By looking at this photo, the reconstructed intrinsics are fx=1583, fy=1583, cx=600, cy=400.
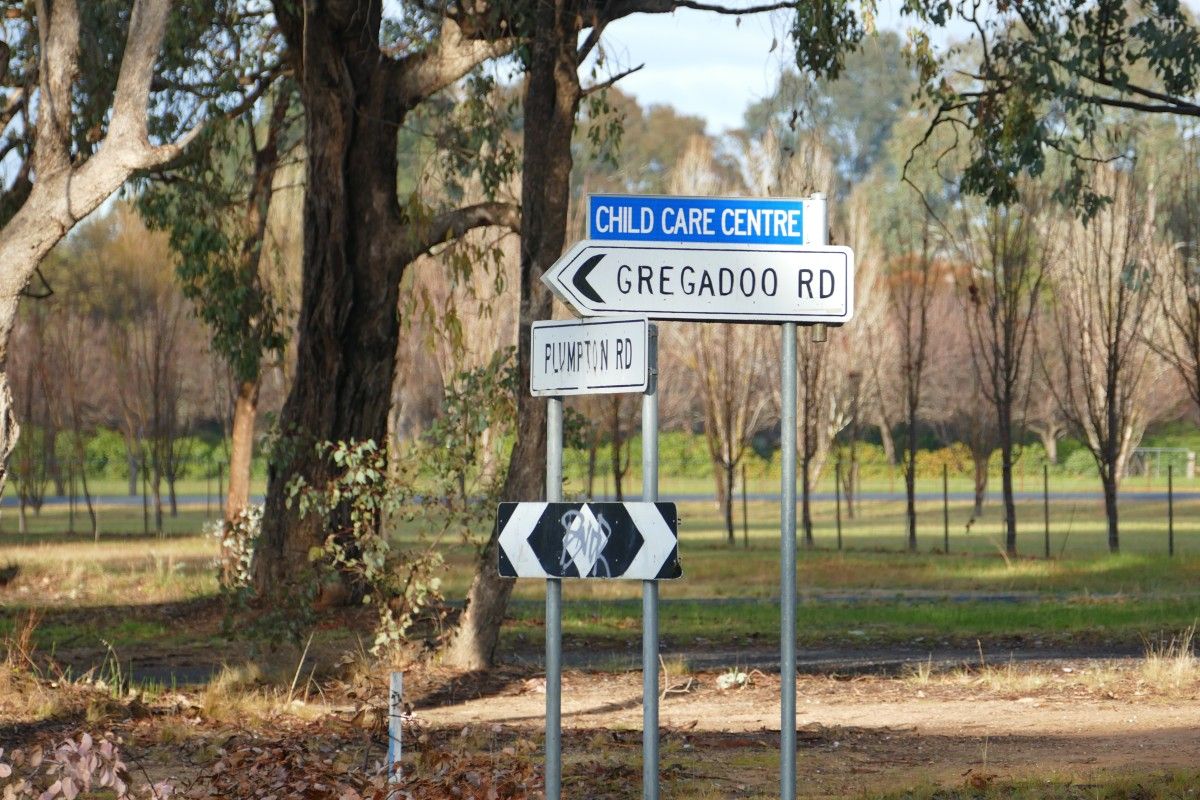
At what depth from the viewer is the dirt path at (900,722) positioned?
336 inches

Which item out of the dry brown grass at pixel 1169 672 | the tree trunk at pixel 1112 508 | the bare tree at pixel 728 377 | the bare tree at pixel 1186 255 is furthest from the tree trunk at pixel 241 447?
the tree trunk at pixel 1112 508

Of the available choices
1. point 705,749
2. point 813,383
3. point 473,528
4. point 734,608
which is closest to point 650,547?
point 705,749

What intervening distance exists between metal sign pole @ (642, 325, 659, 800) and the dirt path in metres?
2.48

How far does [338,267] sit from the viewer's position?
56.6 ft

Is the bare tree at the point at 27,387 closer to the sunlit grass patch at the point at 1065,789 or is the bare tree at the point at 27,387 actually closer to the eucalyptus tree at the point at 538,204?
the eucalyptus tree at the point at 538,204

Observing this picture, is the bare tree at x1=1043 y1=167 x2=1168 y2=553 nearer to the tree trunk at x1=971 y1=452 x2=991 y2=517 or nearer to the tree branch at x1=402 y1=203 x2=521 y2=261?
the tree trunk at x1=971 y1=452 x2=991 y2=517

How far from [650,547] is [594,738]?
456 cm

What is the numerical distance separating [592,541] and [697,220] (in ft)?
4.22

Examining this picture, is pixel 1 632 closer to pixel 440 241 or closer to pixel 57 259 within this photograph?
pixel 440 241

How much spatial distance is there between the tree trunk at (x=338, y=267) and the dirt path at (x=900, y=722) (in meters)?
5.22

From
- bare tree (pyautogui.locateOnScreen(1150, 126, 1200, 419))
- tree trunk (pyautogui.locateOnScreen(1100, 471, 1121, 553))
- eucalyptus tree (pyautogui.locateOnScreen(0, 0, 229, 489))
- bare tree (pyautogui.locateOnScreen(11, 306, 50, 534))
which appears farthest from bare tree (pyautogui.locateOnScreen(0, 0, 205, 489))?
tree trunk (pyautogui.locateOnScreen(1100, 471, 1121, 553))

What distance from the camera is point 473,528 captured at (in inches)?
544

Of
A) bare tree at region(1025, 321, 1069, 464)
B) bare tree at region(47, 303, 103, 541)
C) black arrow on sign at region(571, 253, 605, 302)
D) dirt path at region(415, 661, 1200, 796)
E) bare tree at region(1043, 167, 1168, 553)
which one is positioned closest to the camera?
black arrow on sign at region(571, 253, 605, 302)

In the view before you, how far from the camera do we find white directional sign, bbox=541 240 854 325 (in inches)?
232
